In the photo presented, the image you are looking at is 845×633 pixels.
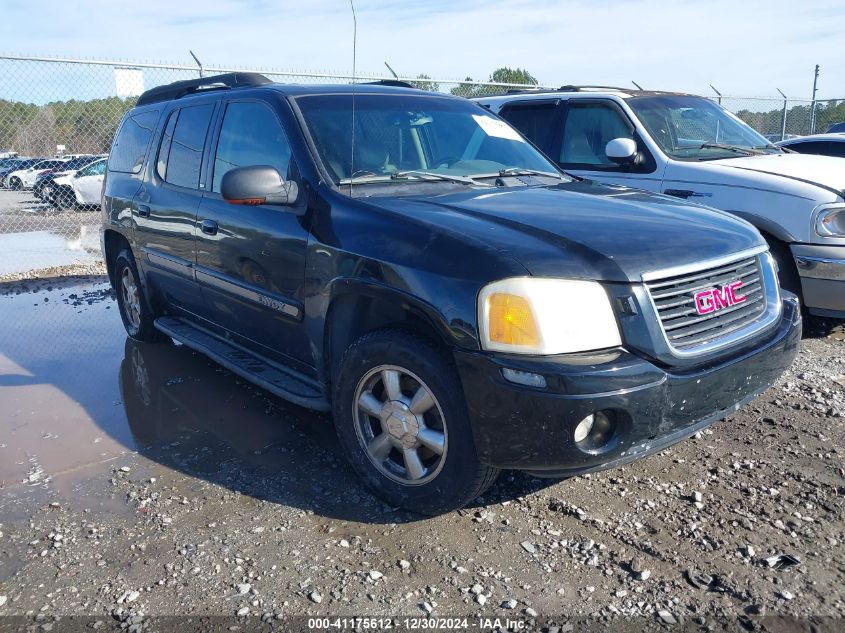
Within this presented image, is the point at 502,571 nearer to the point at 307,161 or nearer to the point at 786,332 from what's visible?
the point at 786,332

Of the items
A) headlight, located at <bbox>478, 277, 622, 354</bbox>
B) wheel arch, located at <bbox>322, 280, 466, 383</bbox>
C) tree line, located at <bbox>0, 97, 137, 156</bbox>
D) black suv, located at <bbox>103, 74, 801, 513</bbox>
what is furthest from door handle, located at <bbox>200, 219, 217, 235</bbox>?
tree line, located at <bbox>0, 97, 137, 156</bbox>

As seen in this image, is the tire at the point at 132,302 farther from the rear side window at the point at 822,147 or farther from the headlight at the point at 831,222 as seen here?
the rear side window at the point at 822,147

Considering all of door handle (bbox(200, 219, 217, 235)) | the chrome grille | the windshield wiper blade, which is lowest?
the chrome grille

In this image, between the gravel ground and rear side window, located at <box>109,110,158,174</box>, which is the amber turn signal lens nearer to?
the gravel ground

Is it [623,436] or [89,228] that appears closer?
[623,436]

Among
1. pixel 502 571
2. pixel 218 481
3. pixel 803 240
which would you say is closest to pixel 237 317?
pixel 218 481

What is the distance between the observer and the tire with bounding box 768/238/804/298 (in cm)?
526

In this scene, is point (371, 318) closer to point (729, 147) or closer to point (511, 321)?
point (511, 321)

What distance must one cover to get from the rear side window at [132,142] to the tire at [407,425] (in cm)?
310

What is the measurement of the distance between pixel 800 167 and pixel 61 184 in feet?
56.6

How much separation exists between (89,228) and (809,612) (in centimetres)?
1430

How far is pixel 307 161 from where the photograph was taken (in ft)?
12.0

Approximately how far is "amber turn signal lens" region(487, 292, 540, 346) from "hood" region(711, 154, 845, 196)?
3643 mm

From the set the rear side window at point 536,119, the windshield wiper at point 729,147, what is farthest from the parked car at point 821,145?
the rear side window at point 536,119
